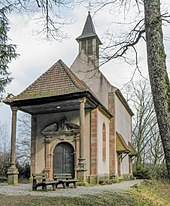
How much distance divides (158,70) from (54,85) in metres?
15.1

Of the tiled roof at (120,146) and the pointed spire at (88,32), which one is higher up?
the pointed spire at (88,32)

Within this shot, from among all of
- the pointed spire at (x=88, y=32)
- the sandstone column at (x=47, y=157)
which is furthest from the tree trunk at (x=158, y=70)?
the pointed spire at (x=88, y=32)

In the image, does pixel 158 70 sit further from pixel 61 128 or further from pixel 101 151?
pixel 101 151

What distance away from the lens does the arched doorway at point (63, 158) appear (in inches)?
784

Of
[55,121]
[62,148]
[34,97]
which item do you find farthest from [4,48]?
[62,148]

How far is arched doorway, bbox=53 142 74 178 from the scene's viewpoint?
19906 millimetres

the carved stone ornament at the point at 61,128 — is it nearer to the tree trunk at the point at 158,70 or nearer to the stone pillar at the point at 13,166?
the stone pillar at the point at 13,166

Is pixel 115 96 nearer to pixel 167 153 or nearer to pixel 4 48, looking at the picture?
pixel 4 48

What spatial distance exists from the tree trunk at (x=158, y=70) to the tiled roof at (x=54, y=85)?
41.5 ft

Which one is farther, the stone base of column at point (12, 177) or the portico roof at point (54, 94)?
the portico roof at point (54, 94)

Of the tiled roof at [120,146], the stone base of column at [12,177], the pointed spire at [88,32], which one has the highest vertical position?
the pointed spire at [88,32]

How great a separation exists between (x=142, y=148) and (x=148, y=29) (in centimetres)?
3408

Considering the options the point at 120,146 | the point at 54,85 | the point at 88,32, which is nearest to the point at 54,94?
the point at 54,85

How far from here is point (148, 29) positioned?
4527mm
